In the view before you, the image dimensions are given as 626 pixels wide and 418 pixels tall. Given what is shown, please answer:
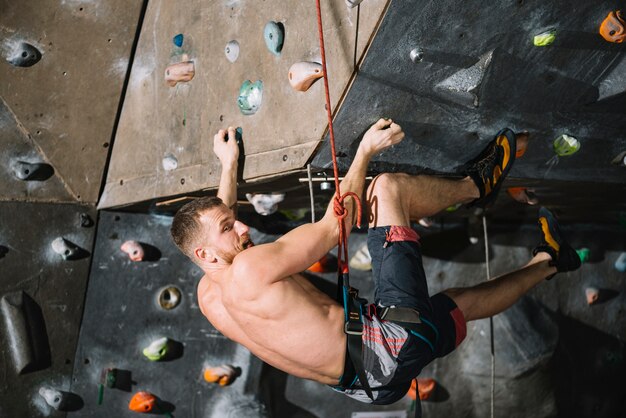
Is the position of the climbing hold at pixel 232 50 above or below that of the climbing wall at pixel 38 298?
above

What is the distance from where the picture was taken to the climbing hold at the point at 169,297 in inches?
135

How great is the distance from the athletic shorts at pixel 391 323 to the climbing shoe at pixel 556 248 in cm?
68

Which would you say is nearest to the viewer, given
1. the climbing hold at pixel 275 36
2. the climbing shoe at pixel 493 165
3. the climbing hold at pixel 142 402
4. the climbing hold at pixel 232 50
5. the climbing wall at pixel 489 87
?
the climbing wall at pixel 489 87

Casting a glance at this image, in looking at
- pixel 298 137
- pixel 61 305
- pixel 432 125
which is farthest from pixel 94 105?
pixel 432 125

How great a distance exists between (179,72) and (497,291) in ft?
4.91

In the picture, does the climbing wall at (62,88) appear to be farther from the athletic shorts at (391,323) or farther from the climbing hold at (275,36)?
the athletic shorts at (391,323)

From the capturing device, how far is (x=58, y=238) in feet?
10.4

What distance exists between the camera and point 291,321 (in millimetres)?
2203

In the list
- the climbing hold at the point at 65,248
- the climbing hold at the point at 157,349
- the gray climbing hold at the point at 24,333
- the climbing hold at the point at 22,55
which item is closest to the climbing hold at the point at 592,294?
the climbing hold at the point at 157,349

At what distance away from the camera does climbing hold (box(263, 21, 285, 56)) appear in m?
2.40

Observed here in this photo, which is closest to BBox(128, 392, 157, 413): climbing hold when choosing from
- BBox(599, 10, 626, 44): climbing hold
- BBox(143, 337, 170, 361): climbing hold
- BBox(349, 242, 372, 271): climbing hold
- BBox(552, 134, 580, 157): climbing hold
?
BBox(143, 337, 170, 361): climbing hold

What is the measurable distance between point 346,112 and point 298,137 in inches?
8.0

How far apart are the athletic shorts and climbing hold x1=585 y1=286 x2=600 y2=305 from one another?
6.12ft

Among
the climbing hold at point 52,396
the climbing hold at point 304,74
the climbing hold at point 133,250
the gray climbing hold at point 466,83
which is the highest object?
the climbing hold at point 304,74
